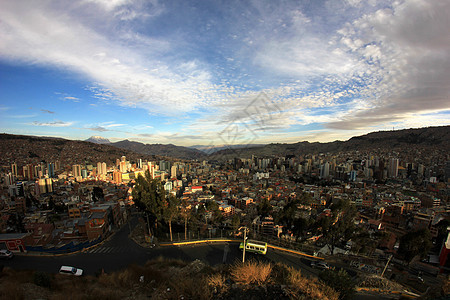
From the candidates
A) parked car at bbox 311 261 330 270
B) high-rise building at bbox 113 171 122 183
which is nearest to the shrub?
parked car at bbox 311 261 330 270

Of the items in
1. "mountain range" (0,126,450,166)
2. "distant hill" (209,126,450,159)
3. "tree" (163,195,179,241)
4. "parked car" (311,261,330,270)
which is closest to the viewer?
"parked car" (311,261,330,270)

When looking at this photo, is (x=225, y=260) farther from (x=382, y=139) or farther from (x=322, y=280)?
(x=382, y=139)

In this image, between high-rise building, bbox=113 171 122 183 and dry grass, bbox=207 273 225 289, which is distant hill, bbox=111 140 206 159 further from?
dry grass, bbox=207 273 225 289

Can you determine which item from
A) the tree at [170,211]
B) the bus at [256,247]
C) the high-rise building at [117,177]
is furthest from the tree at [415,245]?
the high-rise building at [117,177]

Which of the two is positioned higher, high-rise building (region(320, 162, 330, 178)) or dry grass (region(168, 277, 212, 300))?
dry grass (region(168, 277, 212, 300))

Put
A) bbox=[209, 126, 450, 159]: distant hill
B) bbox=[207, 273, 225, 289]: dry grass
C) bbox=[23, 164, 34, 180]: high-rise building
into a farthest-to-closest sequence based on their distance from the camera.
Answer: bbox=[209, 126, 450, 159]: distant hill
bbox=[23, 164, 34, 180]: high-rise building
bbox=[207, 273, 225, 289]: dry grass

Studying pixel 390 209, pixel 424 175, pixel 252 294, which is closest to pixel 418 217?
pixel 390 209

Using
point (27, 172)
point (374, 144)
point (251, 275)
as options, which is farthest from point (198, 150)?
point (374, 144)
